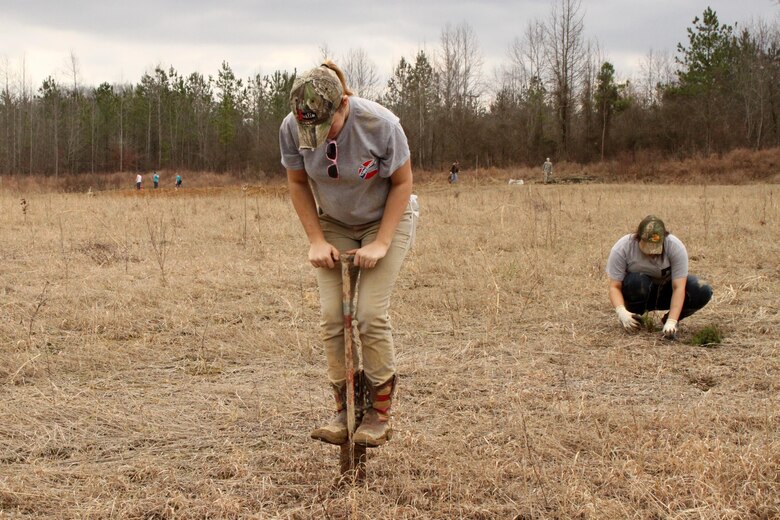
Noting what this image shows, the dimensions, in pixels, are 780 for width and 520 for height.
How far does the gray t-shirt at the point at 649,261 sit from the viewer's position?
5.48m

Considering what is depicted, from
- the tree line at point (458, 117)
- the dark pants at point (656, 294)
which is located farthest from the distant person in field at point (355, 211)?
the tree line at point (458, 117)

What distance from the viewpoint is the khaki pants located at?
2.95 metres

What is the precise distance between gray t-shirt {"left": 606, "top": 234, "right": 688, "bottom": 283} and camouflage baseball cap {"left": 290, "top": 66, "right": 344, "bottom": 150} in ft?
11.9

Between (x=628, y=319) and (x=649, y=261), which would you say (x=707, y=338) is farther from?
(x=649, y=261)

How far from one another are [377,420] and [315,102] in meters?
1.35

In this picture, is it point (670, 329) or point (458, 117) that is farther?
point (458, 117)

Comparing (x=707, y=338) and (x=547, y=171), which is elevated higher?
Answer: (x=547, y=171)

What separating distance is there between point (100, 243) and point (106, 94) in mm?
60957

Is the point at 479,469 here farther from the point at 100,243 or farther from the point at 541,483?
the point at 100,243

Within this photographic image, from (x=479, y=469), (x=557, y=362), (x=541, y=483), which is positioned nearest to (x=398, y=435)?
(x=479, y=469)

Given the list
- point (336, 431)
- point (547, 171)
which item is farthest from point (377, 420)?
point (547, 171)

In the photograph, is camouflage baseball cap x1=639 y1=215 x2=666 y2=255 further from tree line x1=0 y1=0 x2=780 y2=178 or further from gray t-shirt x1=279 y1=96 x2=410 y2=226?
tree line x1=0 y1=0 x2=780 y2=178

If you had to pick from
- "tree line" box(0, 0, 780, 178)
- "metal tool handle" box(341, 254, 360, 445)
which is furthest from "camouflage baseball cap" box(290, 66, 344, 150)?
"tree line" box(0, 0, 780, 178)

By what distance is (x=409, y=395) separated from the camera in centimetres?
425
